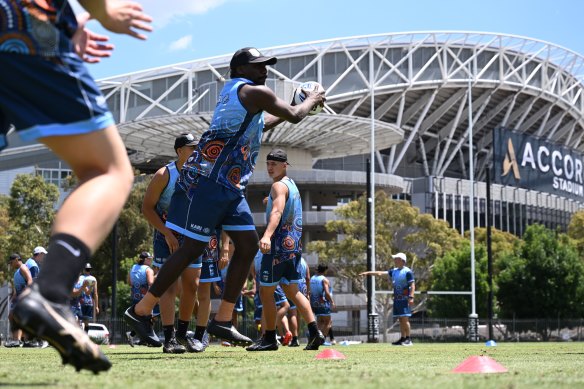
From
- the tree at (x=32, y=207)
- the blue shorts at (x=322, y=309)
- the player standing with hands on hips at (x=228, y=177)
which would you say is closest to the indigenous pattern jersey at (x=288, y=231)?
the player standing with hands on hips at (x=228, y=177)

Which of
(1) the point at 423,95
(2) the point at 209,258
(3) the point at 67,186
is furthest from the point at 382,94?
(2) the point at 209,258

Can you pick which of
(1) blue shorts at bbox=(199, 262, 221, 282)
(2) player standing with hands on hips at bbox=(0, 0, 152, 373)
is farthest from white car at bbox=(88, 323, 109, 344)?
(2) player standing with hands on hips at bbox=(0, 0, 152, 373)

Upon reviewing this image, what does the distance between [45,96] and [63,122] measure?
0.11 m

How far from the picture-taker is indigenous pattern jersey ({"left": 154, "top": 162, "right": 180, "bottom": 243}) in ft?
30.2

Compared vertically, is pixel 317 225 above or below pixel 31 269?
above

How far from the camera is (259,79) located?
7.34 meters

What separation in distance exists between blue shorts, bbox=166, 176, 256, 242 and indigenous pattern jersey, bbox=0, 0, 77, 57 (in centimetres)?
332

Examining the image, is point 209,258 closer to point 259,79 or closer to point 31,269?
point 259,79

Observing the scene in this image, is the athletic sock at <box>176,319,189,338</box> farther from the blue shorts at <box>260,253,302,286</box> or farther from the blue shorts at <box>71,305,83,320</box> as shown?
the blue shorts at <box>71,305,83,320</box>

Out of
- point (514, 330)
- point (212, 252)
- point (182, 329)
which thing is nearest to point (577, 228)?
point (514, 330)

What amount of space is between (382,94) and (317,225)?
710 inches

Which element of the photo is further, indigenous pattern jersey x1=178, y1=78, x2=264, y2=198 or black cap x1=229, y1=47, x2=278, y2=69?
black cap x1=229, y1=47, x2=278, y2=69

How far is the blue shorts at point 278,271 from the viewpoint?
9.96 metres

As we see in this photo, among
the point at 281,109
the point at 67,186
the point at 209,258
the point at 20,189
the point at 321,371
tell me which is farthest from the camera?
the point at 67,186
